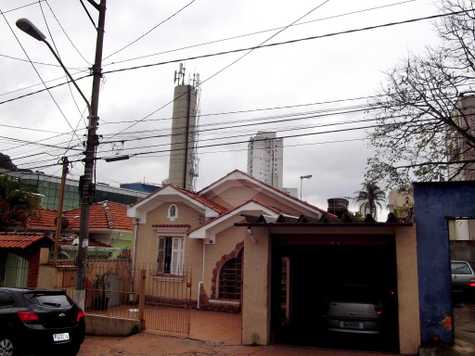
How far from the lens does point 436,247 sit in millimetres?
9906

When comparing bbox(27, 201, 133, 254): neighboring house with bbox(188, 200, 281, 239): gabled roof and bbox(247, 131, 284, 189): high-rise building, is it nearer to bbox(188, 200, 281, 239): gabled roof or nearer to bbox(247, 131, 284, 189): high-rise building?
bbox(188, 200, 281, 239): gabled roof

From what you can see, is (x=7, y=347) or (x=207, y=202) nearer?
(x=7, y=347)

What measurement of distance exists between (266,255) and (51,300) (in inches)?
195

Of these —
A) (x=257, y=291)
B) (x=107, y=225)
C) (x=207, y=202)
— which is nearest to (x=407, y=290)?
(x=257, y=291)

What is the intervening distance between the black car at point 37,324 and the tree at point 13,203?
11.8 meters

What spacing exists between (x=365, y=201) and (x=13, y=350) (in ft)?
159

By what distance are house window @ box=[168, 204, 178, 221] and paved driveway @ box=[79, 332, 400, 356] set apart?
24.0 feet

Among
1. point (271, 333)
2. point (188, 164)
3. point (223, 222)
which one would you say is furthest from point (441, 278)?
point (188, 164)

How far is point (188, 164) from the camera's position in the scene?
39844mm

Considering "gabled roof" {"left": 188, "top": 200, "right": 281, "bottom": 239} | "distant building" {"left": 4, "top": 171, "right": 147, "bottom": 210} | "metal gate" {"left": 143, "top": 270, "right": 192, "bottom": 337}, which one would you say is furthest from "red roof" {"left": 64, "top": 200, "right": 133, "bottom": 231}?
"distant building" {"left": 4, "top": 171, "right": 147, "bottom": 210}

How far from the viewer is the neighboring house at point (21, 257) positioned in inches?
604

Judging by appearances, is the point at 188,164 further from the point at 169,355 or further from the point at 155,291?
the point at 169,355

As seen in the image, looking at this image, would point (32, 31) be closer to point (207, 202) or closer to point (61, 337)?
point (61, 337)

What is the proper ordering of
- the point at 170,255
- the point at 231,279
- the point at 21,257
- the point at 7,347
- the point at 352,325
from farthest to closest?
the point at 170,255 < the point at 231,279 < the point at 21,257 < the point at 352,325 < the point at 7,347
